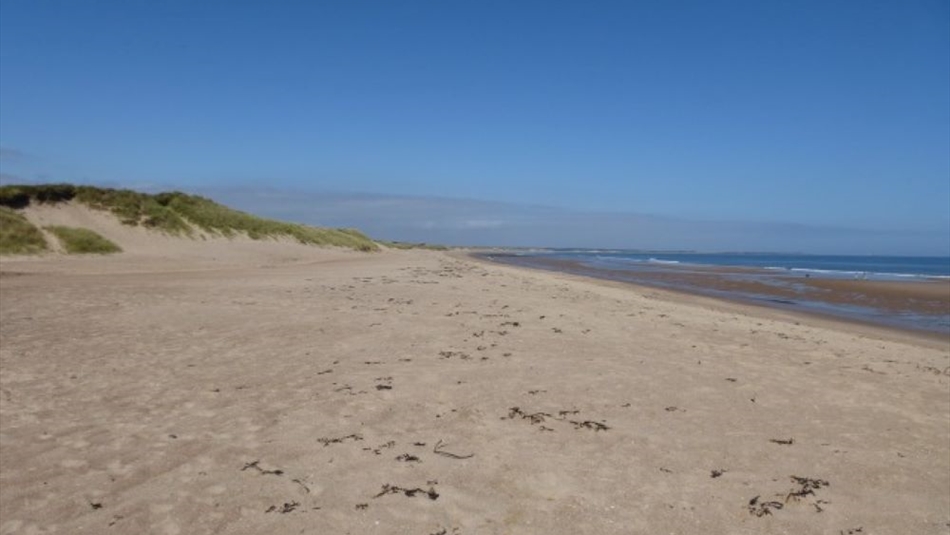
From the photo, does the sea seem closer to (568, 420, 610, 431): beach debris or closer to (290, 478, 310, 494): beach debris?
(568, 420, 610, 431): beach debris

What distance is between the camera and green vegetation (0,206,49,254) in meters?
25.2

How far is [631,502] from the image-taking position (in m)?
4.57

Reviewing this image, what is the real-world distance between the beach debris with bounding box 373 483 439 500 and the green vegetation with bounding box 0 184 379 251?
31816 mm

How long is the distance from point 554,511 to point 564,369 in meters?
4.24

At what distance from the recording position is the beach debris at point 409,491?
15.1 ft

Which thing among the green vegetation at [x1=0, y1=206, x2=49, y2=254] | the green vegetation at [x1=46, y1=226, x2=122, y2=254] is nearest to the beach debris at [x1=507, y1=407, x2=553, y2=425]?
the green vegetation at [x1=0, y1=206, x2=49, y2=254]

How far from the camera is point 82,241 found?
2833 centimetres

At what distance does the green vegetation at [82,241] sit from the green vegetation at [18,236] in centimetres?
84

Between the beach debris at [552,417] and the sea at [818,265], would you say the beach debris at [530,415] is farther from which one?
the sea at [818,265]

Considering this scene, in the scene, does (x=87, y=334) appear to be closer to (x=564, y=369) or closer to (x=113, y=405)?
(x=113, y=405)

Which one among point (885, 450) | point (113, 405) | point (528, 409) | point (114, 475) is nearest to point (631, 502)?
point (528, 409)

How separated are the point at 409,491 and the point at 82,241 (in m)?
29.3

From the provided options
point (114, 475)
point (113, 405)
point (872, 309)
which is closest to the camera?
point (114, 475)

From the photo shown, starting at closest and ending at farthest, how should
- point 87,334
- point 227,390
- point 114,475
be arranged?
point 114,475 < point 227,390 < point 87,334
